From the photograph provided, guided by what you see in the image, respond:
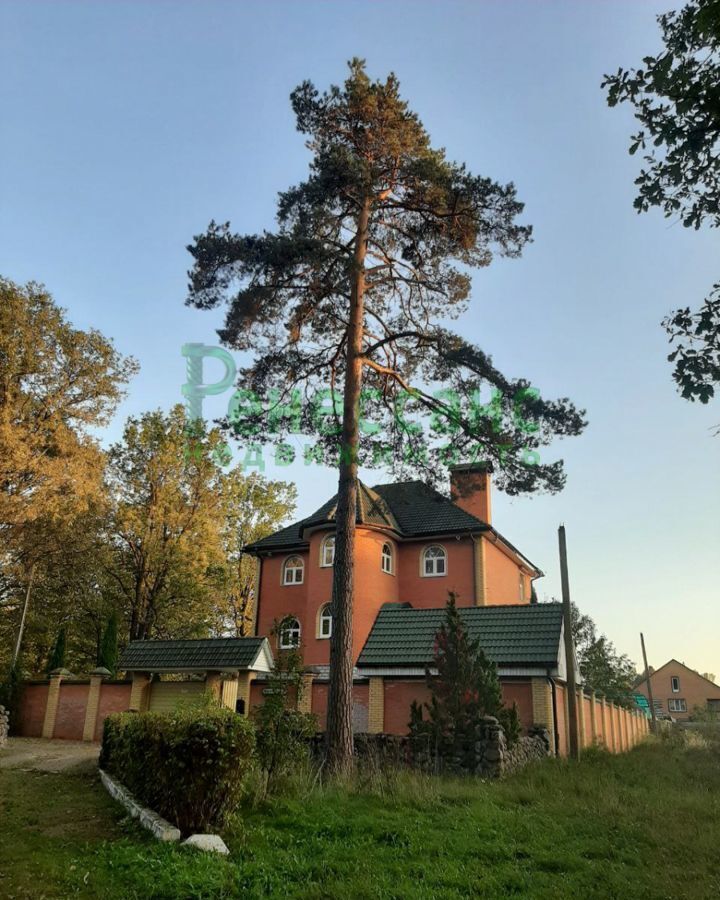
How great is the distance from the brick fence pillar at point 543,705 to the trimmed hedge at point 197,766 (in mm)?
8981

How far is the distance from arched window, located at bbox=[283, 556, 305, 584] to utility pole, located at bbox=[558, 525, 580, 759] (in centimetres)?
1265

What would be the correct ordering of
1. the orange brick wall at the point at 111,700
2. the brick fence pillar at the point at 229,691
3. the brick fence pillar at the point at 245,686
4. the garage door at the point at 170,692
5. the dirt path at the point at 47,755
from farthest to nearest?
the orange brick wall at the point at 111,700 → the garage door at the point at 170,692 → the brick fence pillar at the point at 245,686 → the brick fence pillar at the point at 229,691 → the dirt path at the point at 47,755

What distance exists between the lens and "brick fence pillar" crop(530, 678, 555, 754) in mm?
15430

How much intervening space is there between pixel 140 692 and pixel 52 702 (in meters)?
3.73

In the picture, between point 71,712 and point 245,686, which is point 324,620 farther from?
point 71,712

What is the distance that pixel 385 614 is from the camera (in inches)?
758

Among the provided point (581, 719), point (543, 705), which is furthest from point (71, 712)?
point (581, 719)

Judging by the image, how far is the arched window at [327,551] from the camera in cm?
2572

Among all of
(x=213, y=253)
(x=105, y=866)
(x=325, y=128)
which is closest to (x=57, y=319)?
(x=213, y=253)

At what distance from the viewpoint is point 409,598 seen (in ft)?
87.5

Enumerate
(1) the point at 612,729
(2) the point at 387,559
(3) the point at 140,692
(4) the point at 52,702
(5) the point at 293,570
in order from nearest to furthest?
(3) the point at 140,692 → (4) the point at 52,702 → (1) the point at 612,729 → (2) the point at 387,559 → (5) the point at 293,570

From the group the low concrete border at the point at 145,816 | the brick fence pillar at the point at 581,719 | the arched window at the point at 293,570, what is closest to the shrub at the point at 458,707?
the brick fence pillar at the point at 581,719

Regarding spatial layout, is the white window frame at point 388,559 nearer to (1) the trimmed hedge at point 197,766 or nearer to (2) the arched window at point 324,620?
(2) the arched window at point 324,620

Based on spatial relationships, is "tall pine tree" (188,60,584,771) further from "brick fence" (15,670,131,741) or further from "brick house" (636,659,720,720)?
"brick house" (636,659,720,720)
